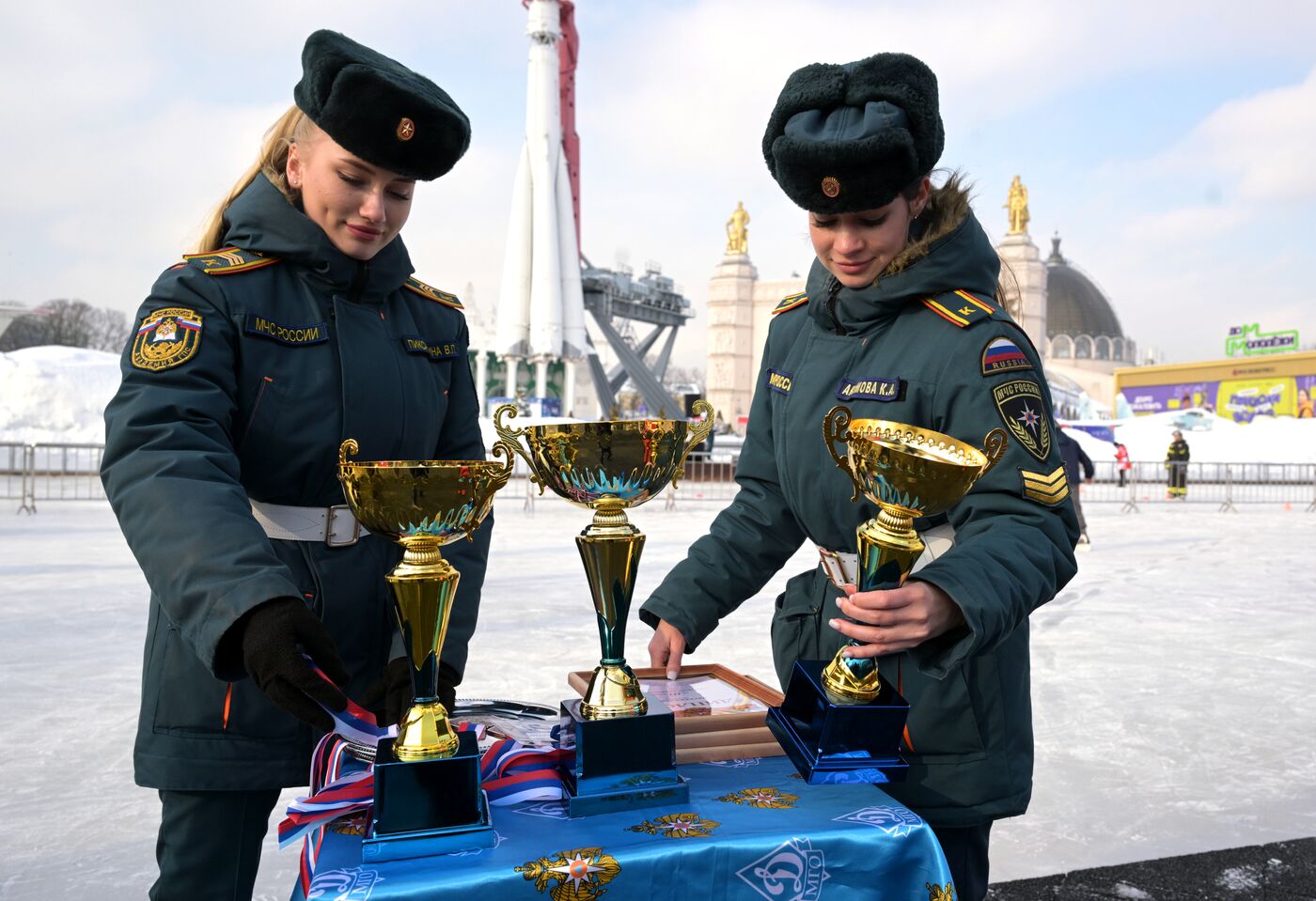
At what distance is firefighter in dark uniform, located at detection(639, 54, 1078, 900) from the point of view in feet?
4.85

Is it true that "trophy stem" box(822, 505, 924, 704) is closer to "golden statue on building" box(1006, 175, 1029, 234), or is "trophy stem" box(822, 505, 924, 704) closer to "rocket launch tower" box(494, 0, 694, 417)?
"rocket launch tower" box(494, 0, 694, 417)

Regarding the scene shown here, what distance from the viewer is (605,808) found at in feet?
4.02

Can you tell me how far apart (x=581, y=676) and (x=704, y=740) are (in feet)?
0.92

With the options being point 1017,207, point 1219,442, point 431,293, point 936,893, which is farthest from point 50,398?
point 1017,207

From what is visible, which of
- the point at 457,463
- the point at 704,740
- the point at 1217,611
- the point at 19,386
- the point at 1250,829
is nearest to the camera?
the point at 457,463

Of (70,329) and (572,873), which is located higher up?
(70,329)

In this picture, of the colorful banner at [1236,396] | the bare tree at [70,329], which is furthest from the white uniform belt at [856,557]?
the bare tree at [70,329]

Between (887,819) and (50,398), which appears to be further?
(50,398)

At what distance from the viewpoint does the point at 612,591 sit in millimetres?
1311

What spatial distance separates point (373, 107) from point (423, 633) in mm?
868

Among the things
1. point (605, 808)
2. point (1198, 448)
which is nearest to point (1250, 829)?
point (605, 808)

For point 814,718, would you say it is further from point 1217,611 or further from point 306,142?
point 1217,611

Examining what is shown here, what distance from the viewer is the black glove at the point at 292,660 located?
3.80ft

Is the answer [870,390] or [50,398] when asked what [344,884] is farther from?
[50,398]
